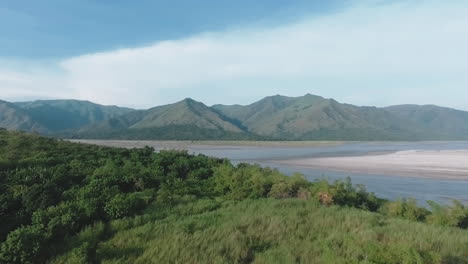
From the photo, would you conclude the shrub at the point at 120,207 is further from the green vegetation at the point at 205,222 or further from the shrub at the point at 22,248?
the shrub at the point at 22,248

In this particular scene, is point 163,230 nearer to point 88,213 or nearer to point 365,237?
point 88,213

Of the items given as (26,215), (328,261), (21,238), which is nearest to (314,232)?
(328,261)

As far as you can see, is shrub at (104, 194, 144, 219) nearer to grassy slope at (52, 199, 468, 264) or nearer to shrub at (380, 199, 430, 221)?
grassy slope at (52, 199, 468, 264)

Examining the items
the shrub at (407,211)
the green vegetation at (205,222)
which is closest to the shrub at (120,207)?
the green vegetation at (205,222)

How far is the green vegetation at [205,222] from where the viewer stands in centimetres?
1171

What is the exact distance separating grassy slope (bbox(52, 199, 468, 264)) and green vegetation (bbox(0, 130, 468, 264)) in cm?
4

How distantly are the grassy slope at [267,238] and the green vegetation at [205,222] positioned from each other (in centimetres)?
4

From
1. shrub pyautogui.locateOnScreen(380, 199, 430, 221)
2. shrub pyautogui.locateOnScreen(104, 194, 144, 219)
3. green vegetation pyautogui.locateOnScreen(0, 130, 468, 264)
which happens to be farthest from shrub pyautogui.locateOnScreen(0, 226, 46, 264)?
shrub pyautogui.locateOnScreen(380, 199, 430, 221)

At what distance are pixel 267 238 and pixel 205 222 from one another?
8.92ft

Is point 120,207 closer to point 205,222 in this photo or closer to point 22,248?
point 205,222

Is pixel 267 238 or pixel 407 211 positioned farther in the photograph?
pixel 407 211

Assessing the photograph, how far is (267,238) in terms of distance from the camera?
13461mm

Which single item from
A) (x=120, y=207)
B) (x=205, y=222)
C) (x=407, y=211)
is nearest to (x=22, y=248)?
(x=120, y=207)

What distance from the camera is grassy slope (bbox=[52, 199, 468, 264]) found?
1152 cm
